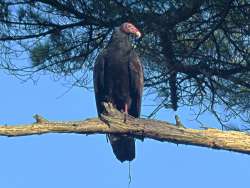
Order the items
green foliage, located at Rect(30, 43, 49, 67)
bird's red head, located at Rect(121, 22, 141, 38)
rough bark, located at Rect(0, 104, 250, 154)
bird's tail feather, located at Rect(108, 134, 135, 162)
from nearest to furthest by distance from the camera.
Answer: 1. rough bark, located at Rect(0, 104, 250, 154)
2. bird's tail feather, located at Rect(108, 134, 135, 162)
3. bird's red head, located at Rect(121, 22, 141, 38)
4. green foliage, located at Rect(30, 43, 49, 67)

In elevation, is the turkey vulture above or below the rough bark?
above

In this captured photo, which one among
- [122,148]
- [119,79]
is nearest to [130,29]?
[119,79]

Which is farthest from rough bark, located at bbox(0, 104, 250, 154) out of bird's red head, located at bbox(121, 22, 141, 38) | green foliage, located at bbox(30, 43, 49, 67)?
green foliage, located at bbox(30, 43, 49, 67)

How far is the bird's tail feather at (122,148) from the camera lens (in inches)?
129

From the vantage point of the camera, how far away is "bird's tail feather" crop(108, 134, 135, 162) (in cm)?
329

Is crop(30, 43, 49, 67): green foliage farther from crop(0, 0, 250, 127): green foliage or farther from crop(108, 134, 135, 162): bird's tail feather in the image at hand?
crop(108, 134, 135, 162): bird's tail feather

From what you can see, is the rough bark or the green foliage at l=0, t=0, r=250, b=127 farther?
the green foliage at l=0, t=0, r=250, b=127

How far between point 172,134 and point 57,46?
6.27 ft

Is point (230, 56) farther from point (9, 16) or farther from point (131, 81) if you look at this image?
point (9, 16)

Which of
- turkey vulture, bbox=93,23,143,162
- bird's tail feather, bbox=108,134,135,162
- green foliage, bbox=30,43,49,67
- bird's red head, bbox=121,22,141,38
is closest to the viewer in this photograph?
bird's tail feather, bbox=108,134,135,162

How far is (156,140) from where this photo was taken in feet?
9.16

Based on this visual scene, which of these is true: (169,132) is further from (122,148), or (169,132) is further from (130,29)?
(130,29)

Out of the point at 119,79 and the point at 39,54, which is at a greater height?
the point at 39,54

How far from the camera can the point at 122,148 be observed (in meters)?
3.29
